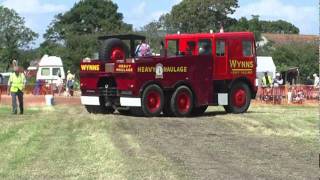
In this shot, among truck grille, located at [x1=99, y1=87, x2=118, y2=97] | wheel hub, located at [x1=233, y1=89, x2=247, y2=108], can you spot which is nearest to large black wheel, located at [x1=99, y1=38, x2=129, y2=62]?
truck grille, located at [x1=99, y1=87, x2=118, y2=97]

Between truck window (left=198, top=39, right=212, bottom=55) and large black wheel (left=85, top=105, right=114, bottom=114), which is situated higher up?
truck window (left=198, top=39, right=212, bottom=55)

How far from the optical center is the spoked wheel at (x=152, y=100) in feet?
65.9

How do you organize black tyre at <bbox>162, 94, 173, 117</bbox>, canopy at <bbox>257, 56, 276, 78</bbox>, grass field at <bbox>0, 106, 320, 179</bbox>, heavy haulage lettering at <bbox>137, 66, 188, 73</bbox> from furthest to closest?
canopy at <bbox>257, 56, 276, 78</bbox> → black tyre at <bbox>162, 94, 173, 117</bbox> → heavy haulage lettering at <bbox>137, 66, 188, 73</bbox> → grass field at <bbox>0, 106, 320, 179</bbox>

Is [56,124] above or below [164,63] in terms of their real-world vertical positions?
below

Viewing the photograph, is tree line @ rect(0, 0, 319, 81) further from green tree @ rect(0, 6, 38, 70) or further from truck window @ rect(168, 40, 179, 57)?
truck window @ rect(168, 40, 179, 57)

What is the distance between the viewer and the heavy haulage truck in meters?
20.1

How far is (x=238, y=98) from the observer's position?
904 inches

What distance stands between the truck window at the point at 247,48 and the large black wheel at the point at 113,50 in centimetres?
397

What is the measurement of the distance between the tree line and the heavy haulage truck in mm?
62187

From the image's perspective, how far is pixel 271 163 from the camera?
1085cm

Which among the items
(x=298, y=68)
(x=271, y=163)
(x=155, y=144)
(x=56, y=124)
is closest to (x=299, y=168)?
(x=271, y=163)

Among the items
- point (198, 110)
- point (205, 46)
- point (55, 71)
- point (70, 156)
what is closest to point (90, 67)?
point (205, 46)

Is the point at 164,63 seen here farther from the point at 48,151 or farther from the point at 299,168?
the point at 299,168

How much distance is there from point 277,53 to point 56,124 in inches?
2837
